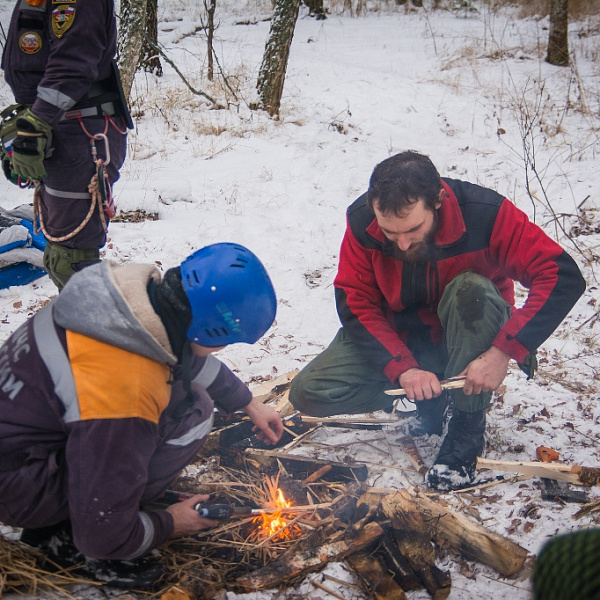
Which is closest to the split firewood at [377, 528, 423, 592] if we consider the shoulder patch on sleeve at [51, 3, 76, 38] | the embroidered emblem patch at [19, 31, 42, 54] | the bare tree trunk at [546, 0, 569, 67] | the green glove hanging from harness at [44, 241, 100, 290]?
the green glove hanging from harness at [44, 241, 100, 290]

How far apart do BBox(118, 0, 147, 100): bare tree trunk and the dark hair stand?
4.60 m

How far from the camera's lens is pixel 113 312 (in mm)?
1815

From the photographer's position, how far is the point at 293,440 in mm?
3258

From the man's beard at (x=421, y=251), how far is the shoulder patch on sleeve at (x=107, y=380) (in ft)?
5.06

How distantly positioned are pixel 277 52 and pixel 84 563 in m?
6.85

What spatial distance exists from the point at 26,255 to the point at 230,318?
3362 millimetres

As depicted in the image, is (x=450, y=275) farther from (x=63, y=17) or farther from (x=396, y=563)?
(x=63, y=17)

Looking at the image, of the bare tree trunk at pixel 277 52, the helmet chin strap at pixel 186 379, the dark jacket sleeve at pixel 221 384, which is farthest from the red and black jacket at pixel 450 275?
the bare tree trunk at pixel 277 52

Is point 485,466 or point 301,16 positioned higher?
point 301,16

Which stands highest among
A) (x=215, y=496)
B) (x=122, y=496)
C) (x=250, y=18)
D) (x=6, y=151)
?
(x=250, y=18)

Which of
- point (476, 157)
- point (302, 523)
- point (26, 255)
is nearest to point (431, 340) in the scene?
point (302, 523)

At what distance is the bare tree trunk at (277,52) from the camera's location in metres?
7.55

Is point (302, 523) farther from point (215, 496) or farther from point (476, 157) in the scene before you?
point (476, 157)

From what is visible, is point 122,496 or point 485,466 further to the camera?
point 485,466
